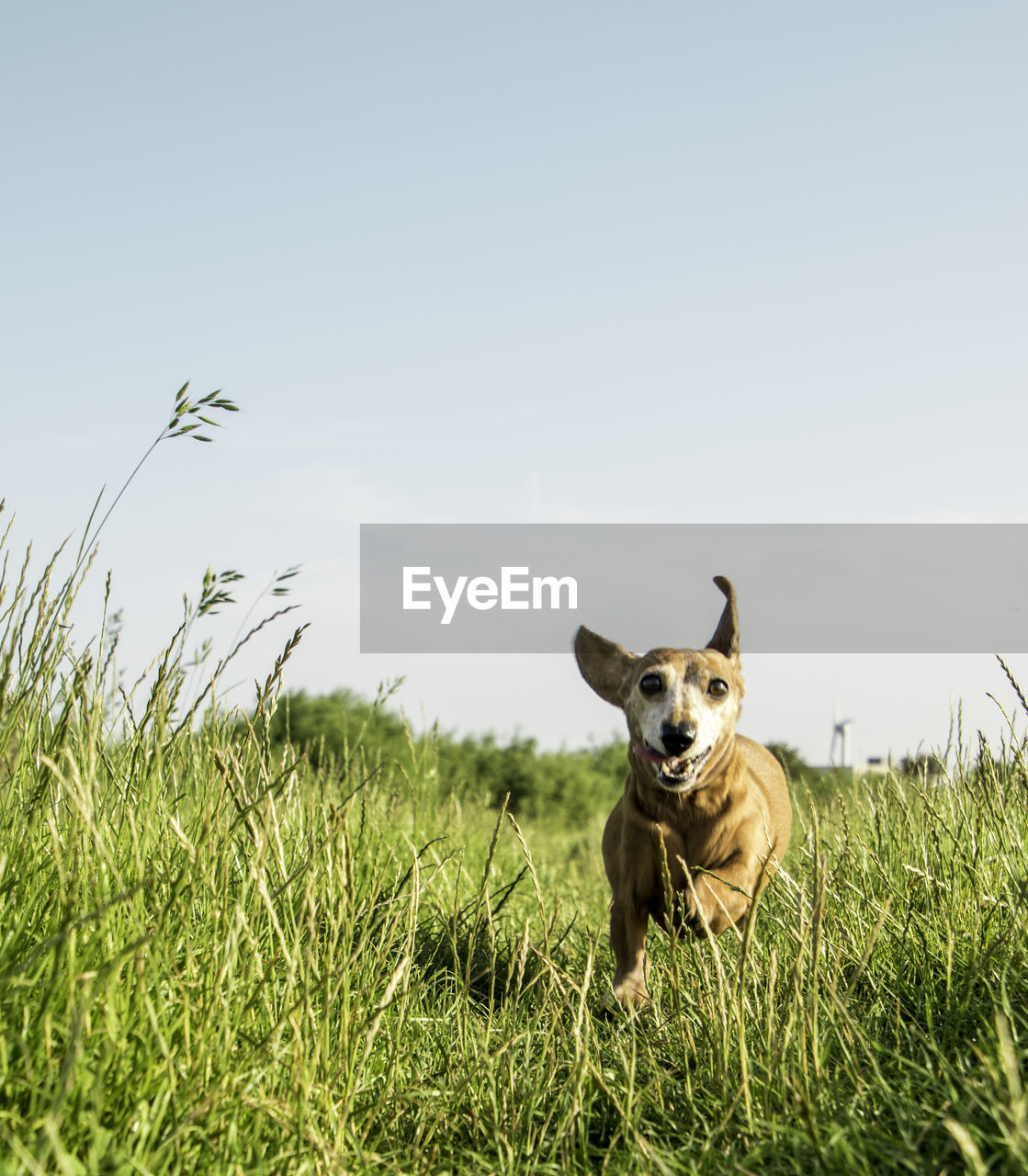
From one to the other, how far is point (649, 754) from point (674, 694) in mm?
320

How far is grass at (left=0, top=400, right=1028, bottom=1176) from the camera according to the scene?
74.8 inches

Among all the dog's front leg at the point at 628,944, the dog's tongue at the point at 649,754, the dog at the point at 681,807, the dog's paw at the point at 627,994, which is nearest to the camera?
the dog's paw at the point at 627,994

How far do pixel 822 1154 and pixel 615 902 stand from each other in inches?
102

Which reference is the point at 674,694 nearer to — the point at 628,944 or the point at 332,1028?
the point at 628,944

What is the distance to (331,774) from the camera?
5.57 metres

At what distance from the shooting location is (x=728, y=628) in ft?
17.7

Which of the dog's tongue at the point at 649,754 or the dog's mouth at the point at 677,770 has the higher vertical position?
the dog's tongue at the point at 649,754

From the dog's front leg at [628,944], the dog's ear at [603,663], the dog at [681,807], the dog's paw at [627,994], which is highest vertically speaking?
the dog's ear at [603,663]

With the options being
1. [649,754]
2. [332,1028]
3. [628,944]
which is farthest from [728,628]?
[332,1028]

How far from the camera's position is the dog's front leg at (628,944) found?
13.6 feet

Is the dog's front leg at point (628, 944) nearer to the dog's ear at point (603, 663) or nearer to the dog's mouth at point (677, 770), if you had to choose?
the dog's mouth at point (677, 770)

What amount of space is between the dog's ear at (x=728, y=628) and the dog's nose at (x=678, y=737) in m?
0.91

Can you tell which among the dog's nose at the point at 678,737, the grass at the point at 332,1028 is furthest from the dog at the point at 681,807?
A: the grass at the point at 332,1028

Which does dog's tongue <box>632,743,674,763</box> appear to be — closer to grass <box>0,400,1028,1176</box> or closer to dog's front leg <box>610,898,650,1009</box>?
Answer: dog's front leg <box>610,898,650,1009</box>
